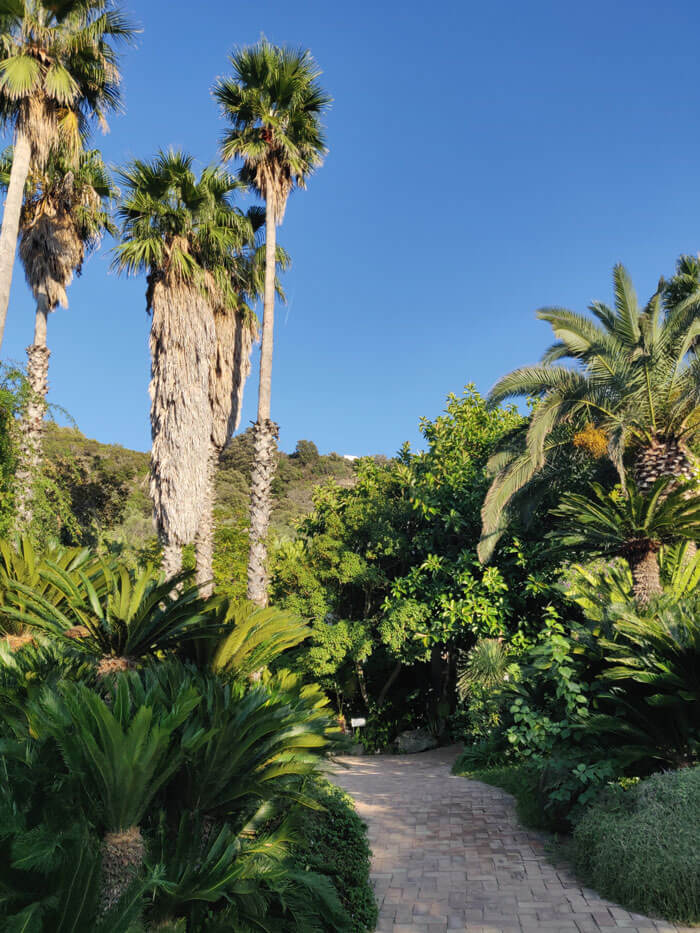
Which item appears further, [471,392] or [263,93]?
[471,392]

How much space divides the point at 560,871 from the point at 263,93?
16.4 m

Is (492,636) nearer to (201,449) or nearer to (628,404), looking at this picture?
(628,404)

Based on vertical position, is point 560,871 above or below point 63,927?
below

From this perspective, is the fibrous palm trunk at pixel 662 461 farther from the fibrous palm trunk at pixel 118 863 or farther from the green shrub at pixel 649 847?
the fibrous palm trunk at pixel 118 863

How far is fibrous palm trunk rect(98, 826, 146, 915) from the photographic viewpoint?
3334mm

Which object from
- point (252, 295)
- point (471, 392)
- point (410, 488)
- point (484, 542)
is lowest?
point (484, 542)

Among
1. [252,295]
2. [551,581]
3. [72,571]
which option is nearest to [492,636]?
[551,581]

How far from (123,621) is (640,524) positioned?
710 cm

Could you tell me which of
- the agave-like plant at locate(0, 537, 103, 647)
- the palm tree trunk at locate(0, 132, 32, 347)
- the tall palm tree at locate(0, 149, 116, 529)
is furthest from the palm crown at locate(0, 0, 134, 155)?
the agave-like plant at locate(0, 537, 103, 647)

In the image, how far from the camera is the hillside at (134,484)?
22.0 m

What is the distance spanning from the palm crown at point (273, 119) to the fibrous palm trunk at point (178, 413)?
135 inches

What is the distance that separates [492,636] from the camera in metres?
13.5

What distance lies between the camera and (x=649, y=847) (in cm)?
490

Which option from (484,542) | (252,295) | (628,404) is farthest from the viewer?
(252,295)
